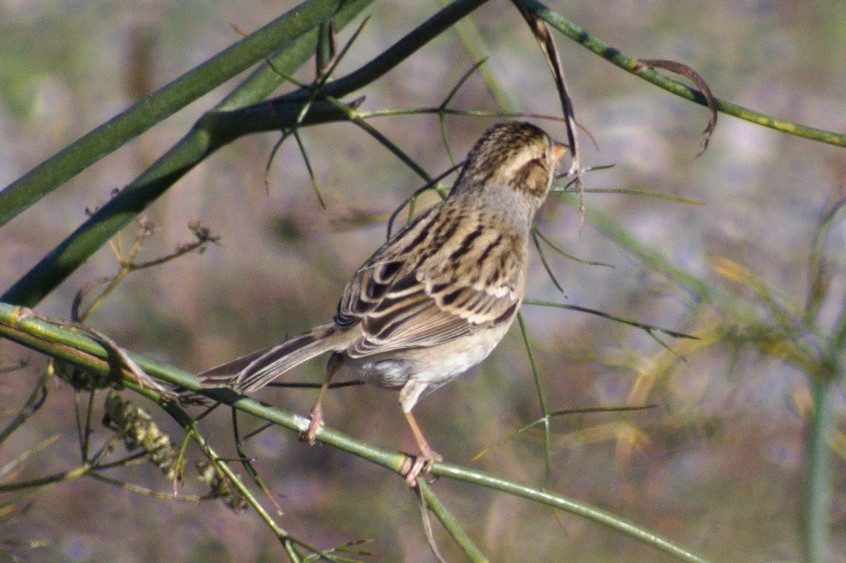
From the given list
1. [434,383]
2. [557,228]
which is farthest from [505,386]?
[434,383]

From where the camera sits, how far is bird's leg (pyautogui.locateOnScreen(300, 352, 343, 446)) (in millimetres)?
1902

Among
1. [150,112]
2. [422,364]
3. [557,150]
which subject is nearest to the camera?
[150,112]

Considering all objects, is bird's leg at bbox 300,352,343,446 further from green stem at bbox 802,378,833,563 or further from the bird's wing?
green stem at bbox 802,378,833,563

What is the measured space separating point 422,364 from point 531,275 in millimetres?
4979

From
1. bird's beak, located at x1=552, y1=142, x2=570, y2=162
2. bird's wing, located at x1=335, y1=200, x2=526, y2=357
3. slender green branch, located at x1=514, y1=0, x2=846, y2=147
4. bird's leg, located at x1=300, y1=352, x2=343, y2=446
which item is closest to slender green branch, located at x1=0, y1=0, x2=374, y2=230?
slender green branch, located at x1=514, y1=0, x2=846, y2=147

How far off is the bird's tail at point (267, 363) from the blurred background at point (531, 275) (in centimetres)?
70

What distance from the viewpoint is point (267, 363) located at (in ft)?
8.27

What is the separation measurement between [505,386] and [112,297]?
266cm

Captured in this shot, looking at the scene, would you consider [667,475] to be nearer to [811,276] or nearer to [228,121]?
[811,276]

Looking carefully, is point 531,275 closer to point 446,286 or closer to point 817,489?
point 446,286

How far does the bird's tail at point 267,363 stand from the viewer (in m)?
2.21

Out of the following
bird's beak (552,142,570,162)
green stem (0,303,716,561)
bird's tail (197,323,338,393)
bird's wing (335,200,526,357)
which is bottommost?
green stem (0,303,716,561)

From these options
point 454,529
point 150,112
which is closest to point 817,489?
point 454,529

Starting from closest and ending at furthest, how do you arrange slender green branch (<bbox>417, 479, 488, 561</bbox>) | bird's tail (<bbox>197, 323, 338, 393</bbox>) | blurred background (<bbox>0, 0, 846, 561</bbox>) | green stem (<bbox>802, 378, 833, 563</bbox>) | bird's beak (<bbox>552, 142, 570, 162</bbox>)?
slender green branch (<bbox>417, 479, 488, 561</bbox>)
bird's tail (<bbox>197, 323, 338, 393</bbox>)
green stem (<bbox>802, 378, 833, 563</bbox>)
bird's beak (<bbox>552, 142, 570, 162</bbox>)
blurred background (<bbox>0, 0, 846, 561</bbox>)
